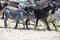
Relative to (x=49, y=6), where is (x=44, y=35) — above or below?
below

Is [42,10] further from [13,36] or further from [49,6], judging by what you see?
[13,36]

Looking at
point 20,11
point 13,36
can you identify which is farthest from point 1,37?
point 20,11

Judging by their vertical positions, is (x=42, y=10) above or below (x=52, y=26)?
above

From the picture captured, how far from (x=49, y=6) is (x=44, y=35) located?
104 inches

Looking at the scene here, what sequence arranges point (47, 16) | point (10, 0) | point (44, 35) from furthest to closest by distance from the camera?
point (10, 0), point (47, 16), point (44, 35)

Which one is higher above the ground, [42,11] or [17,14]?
[42,11]

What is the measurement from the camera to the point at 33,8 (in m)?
12.9

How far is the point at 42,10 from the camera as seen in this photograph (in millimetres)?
12734

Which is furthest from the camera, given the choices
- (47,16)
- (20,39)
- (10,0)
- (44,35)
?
(10,0)

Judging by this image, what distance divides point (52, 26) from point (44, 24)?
442mm

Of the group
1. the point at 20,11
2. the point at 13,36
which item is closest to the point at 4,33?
the point at 13,36

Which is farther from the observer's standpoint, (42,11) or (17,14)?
(17,14)

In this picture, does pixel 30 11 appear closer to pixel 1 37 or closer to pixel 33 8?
pixel 33 8

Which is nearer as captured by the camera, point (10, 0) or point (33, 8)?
point (33, 8)
